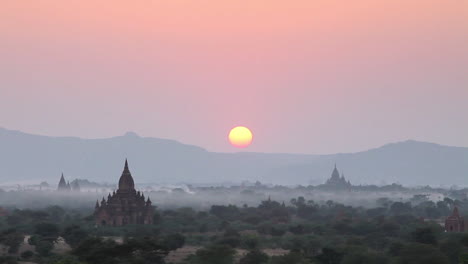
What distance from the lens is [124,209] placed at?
126 metres

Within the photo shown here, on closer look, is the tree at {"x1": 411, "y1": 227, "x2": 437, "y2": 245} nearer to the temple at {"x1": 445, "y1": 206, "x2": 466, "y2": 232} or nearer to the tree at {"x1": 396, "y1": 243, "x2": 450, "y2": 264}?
the tree at {"x1": 396, "y1": 243, "x2": 450, "y2": 264}

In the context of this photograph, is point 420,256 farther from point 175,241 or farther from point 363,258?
point 175,241

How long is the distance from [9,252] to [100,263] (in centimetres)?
2675

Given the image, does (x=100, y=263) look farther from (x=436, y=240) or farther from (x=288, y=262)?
(x=436, y=240)

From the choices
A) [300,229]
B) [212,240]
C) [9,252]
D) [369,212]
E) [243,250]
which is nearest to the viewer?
[9,252]

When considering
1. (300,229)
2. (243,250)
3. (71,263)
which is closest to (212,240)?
A: (243,250)

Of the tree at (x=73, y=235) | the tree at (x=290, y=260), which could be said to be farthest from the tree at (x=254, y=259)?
the tree at (x=73, y=235)

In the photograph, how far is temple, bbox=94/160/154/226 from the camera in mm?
124938

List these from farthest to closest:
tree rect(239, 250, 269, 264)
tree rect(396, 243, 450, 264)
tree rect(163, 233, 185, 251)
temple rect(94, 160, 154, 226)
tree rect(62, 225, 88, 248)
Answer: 1. temple rect(94, 160, 154, 226)
2. tree rect(62, 225, 88, 248)
3. tree rect(163, 233, 185, 251)
4. tree rect(239, 250, 269, 264)
5. tree rect(396, 243, 450, 264)

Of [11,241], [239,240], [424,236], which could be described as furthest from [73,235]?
[424,236]

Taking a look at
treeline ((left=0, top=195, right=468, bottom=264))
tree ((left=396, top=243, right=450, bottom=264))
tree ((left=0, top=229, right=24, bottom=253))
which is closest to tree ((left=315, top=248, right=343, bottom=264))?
treeline ((left=0, top=195, right=468, bottom=264))

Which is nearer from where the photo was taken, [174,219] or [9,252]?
[9,252]

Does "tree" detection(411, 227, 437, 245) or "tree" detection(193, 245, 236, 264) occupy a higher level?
"tree" detection(411, 227, 437, 245)

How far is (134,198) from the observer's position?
128000mm
